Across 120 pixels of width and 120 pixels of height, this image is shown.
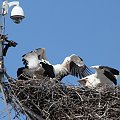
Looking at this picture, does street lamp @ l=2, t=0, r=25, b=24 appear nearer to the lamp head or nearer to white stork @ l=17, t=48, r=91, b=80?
the lamp head

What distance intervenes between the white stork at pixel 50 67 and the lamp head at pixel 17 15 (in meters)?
2.31

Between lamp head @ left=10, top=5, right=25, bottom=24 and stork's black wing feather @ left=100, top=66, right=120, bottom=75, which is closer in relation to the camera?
lamp head @ left=10, top=5, right=25, bottom=24

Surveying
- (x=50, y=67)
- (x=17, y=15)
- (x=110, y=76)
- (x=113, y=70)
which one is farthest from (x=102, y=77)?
(x=17, y=15)

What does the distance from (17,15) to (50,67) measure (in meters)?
3.06

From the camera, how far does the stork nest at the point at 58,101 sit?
9883 mm

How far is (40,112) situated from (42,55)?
2.96 m

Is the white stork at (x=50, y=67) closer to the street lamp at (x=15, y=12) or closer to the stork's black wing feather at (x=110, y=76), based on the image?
the stork's black wing feather at (x=110, y=76)

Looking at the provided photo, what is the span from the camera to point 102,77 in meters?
12.3

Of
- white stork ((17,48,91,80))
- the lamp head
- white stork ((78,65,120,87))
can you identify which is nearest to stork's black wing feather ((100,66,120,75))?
white stork ((78,65,120,87))

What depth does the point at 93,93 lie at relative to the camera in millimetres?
10625

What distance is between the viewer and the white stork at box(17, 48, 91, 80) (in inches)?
477

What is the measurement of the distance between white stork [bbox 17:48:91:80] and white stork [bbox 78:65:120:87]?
0.64 meters

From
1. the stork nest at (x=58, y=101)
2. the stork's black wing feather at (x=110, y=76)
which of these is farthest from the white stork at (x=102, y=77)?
the stork nest at (x=58, y=101)

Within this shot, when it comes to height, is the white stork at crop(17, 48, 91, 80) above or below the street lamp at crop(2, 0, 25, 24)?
below
